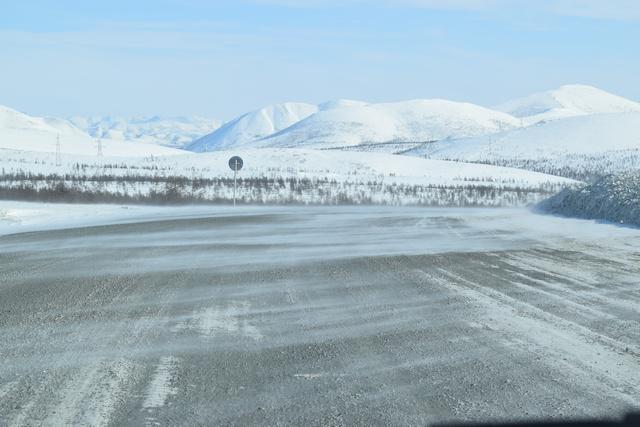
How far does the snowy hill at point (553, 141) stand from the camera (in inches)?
5344

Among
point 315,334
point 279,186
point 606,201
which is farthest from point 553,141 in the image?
point 315,334

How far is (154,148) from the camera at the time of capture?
140 meters

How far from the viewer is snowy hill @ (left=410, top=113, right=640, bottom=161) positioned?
5344 inches

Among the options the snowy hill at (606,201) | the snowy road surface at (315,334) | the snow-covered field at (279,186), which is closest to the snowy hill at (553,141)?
the snow-covered field at (279,186)

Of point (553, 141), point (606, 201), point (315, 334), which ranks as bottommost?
point (315, 334)

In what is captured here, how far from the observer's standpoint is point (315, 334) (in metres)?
7.56

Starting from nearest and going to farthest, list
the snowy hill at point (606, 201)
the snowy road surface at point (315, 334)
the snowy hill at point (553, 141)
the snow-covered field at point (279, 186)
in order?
the snowy road surface at point (315, 334), the snowy hill at point (606, 201), the snow-covered field at point (279, 186), the snowy hill at point (553, 141)

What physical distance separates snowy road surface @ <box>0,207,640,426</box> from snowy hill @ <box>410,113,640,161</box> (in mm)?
121317

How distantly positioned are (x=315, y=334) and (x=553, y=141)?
145 m

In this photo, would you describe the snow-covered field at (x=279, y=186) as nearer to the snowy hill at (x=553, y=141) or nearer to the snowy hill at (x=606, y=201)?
the snowy hill at (x=606, y=201)

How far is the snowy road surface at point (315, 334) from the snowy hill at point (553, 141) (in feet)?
398

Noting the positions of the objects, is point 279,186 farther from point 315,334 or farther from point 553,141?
point 553,141

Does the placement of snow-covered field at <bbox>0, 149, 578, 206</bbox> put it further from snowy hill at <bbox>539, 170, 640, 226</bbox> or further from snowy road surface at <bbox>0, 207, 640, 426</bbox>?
snowy road surface at <bbox>0, 207, 640, 426</bbox>

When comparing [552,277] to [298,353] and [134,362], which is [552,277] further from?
[134,362]
